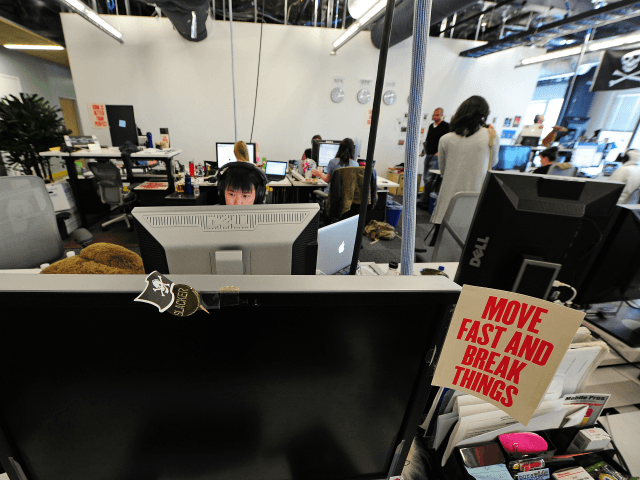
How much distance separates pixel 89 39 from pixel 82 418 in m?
6.52

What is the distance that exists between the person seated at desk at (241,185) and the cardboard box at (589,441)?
1493 millimetres

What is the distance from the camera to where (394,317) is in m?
0.45

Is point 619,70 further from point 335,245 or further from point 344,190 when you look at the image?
point 335,245

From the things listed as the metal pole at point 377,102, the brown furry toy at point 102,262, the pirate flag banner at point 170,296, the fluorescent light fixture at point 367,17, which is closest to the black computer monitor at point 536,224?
the metal pole at point 377,102

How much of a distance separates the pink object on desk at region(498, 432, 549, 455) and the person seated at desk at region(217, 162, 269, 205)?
1374 mm

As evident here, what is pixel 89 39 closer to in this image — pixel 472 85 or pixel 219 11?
pixel 219 11

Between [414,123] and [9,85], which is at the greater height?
[9,85]

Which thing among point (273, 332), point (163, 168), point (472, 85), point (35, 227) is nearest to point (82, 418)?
point (273, 332)

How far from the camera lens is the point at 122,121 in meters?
4.98

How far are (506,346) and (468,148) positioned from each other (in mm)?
2506

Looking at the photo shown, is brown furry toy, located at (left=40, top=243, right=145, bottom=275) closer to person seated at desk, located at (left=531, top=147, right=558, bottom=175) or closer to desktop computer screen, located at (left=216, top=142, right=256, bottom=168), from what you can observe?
desktop computer screen, located at (left=216, top=142, right=256, bottom=168)

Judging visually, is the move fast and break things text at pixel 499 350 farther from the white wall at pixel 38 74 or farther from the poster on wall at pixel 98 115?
the white wall at pixel 38 74

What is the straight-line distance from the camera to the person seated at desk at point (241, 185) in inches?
61.8

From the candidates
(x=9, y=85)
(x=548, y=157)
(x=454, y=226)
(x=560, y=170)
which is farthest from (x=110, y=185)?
(x=560, y=170)
